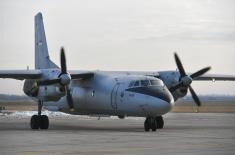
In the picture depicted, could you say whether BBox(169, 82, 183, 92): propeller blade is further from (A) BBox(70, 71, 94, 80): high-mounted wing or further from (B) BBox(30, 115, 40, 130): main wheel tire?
(B) BBox(30, 115, 40, 130): main wheel tire

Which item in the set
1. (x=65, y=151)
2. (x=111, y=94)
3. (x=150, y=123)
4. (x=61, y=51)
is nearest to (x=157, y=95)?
(x=150, y=123)

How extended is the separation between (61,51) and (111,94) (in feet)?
11.2

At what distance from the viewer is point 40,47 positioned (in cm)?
3262

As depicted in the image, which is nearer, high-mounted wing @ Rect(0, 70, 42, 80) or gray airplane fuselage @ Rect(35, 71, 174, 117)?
gray airplane fuselage @ Rect(35, 71, 174, 117)

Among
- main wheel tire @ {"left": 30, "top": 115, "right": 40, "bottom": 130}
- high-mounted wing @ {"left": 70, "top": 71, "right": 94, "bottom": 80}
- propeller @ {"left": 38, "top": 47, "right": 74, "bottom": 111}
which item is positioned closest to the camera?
propeller @ {"left": 38, "top": 47, "right": 74, "bottom": 111}

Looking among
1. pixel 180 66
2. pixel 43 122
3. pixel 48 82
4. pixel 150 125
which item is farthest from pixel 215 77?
pixel 48 82

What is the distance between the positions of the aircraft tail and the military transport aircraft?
130 inches

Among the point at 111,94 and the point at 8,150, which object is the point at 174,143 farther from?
the point at 111,94

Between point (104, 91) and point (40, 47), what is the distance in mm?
7607

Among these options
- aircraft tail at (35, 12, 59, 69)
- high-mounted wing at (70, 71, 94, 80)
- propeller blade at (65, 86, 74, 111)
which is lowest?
propeller blade at (65, 86, 74, 111)

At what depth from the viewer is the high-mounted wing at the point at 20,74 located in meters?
26.8

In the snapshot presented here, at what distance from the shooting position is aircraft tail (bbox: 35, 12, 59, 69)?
3209 cm

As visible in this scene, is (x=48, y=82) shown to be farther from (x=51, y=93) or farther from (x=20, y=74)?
(x=20, y=74)

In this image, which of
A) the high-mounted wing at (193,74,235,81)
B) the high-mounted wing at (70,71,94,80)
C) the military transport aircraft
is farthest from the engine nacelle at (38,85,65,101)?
the high-mounted wing at (193,74,235,81)
